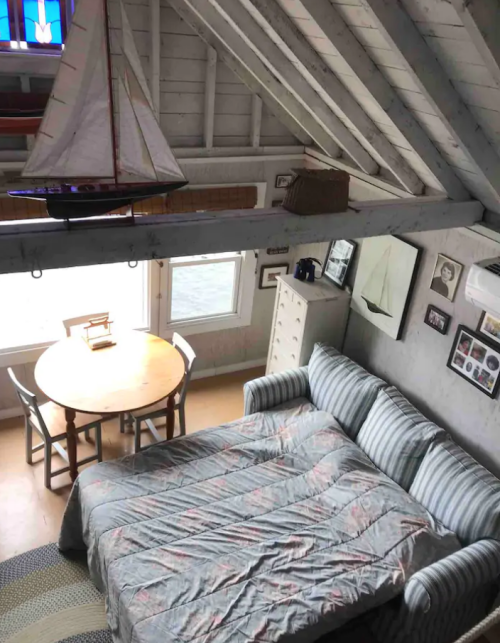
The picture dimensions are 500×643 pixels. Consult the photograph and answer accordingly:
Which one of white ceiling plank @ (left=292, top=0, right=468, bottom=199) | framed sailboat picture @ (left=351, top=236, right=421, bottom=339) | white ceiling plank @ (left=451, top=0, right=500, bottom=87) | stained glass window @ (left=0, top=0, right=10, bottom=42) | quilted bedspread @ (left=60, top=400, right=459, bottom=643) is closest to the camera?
white ceiling plank @ (left=451, top=0, right=500, bottom=87)

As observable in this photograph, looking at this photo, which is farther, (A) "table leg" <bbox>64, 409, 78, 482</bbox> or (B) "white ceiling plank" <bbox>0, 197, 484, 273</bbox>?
(A) "table leg" <bbox>64, 409, 78, 482</bbox>

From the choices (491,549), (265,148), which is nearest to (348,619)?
(491,549)

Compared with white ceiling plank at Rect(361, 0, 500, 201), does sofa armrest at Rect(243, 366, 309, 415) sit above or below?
below

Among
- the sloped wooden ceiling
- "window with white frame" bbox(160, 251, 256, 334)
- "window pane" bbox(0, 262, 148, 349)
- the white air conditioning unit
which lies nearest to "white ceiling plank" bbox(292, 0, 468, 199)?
the sloped wooden ceiling

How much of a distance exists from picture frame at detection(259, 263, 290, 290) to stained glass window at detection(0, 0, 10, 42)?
8.97 feet

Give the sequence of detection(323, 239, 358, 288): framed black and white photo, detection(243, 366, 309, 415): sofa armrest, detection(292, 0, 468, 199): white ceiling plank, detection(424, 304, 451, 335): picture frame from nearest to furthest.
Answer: detection(292, 0, 468, 199): white ceiling plank
detection(424, 304, 451, 335): picture frame
detection(243, 366, 309, 415): sofa armrest
detection(323, 239, 358, 288): framed black and white photo

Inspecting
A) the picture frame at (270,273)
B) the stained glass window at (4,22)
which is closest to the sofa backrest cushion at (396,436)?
the picture frame at (270,273)

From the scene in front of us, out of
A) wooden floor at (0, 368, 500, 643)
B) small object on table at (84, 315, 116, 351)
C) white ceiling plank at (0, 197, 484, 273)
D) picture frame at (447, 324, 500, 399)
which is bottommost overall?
wooden floor at (0, 368, 500, 643)

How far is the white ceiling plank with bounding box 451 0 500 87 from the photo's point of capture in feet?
6.19

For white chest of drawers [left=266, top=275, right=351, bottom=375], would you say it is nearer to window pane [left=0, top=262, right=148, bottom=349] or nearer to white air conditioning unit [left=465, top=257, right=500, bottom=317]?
window pane [left=0, top=262, right=148, bottom=349]

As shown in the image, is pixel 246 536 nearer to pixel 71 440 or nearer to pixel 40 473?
pixel 71 440

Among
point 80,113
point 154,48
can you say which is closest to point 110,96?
point 80,113

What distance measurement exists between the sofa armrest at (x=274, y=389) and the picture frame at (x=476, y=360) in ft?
→ 3.80

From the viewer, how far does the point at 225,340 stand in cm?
543
